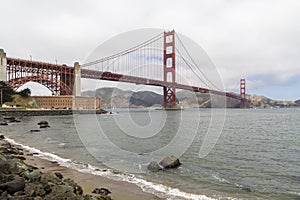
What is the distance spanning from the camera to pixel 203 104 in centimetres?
9194

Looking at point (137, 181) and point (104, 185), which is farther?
point (137, 181)

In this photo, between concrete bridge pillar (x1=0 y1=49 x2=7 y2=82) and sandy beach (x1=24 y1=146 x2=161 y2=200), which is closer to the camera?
sandy beach (x1=24 y1=146 x2=161 y2=200)

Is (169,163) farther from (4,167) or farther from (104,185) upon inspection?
(4,167)

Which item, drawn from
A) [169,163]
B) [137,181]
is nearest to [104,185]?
[137,181]

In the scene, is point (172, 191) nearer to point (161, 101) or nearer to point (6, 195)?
point (6, 195)

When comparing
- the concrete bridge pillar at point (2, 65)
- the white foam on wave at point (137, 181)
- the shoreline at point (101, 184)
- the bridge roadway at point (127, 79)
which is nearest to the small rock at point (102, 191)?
the shoreline at point (101, 184)

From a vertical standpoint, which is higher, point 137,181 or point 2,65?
point 2,65

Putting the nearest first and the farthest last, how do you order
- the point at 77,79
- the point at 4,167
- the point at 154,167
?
the point at 4,167, the point at 154,167, the point at 77,79

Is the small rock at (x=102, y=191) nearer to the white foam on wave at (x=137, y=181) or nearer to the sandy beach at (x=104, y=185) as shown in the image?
Answer: the sandy beach at (x=104, y=185)

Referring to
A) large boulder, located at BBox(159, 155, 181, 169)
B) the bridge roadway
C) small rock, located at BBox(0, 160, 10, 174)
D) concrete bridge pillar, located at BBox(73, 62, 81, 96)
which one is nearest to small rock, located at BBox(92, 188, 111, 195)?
small rock, located at BBox(0, 160, 10, 174)

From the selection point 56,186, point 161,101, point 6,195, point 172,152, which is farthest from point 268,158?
point 161,101

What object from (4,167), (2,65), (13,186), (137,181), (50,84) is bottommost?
(137,181)

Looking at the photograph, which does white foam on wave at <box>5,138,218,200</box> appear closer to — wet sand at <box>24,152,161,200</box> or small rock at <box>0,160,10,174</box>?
wet sand at <box>24,152,161,200</box>

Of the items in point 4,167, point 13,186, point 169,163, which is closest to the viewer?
point 13,186
